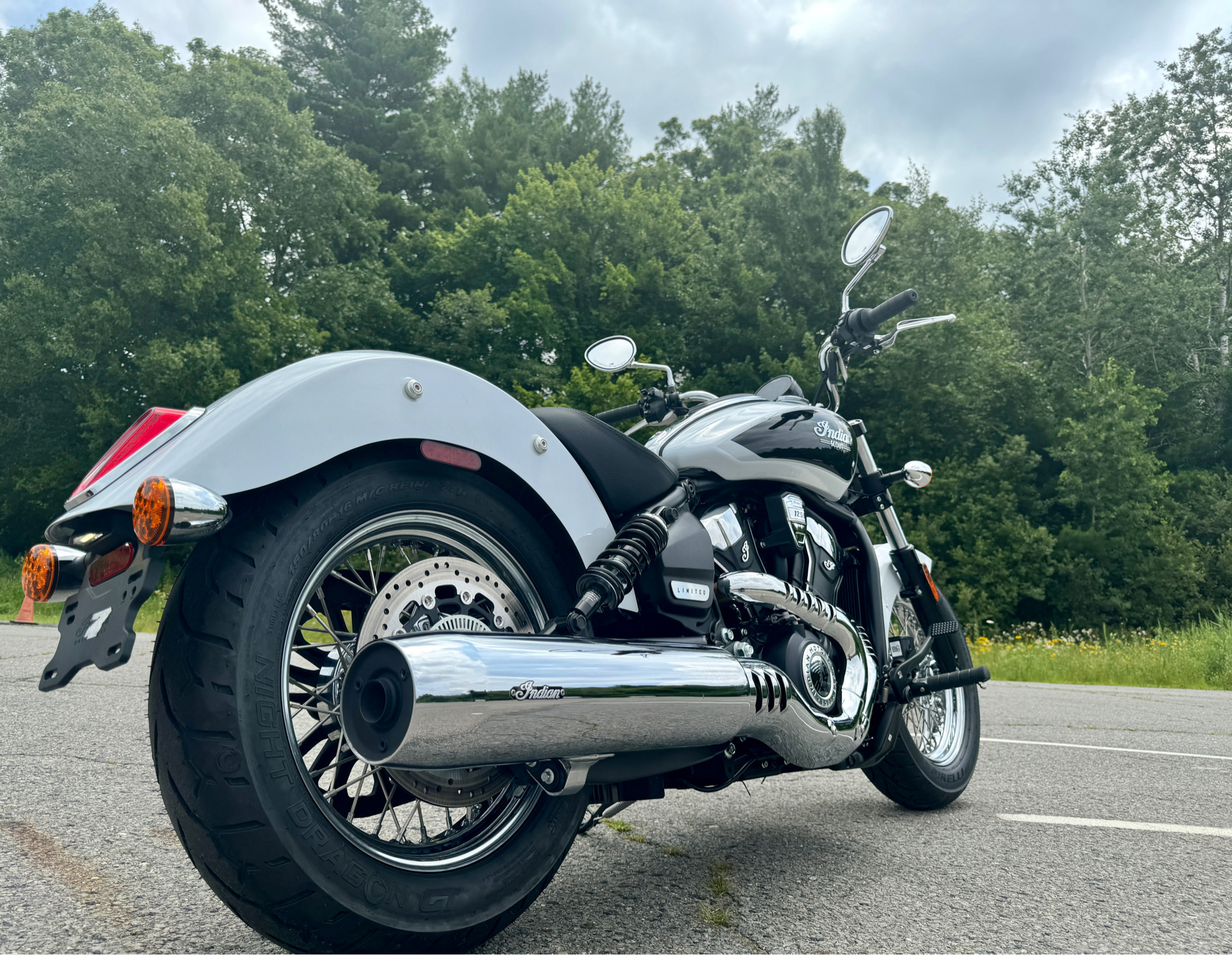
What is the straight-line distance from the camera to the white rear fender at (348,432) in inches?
63.9

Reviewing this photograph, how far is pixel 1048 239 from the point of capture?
112 feet

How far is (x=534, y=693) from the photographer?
168 centimetres

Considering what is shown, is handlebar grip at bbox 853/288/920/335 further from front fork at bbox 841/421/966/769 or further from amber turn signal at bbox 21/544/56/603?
amber turn signal at bbox 21/544/56/603

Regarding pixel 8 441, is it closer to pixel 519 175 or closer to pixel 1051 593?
pixel 519 175

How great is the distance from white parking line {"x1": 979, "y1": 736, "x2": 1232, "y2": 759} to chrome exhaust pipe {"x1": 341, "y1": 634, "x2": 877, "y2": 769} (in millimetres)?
3319

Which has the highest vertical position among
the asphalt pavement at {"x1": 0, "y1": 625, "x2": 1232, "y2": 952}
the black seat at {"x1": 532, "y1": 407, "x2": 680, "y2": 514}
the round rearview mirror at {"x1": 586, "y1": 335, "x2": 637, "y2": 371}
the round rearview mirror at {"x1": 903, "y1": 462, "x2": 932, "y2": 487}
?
the round rearview mirror at {"x1": 586, "y1": 335, "x2": 637, "y2": 371}

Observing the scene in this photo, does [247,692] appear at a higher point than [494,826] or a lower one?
higher

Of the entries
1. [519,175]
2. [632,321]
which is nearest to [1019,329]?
[632,321]

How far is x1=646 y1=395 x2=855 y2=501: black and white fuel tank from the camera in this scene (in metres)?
2.67

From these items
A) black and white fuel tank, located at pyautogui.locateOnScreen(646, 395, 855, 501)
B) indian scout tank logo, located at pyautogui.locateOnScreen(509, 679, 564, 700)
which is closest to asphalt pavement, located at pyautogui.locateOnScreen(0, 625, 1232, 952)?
indian scout tank logo, located at pyautogui.locateOnScreen(509, 679, 564, 700)

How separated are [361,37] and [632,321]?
579 inches

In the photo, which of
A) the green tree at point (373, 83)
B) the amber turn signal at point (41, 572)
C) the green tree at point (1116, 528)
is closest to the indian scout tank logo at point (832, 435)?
the amber turn signal at point (41, 572)

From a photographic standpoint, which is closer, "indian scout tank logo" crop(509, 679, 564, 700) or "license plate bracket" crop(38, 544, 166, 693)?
"license plate bracket" crop(38, 544, 166, 693)

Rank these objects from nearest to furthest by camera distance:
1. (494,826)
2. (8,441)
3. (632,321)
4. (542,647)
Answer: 1. (542,647)
2. (494,826)
3. (8,441)
4. (632,321)
